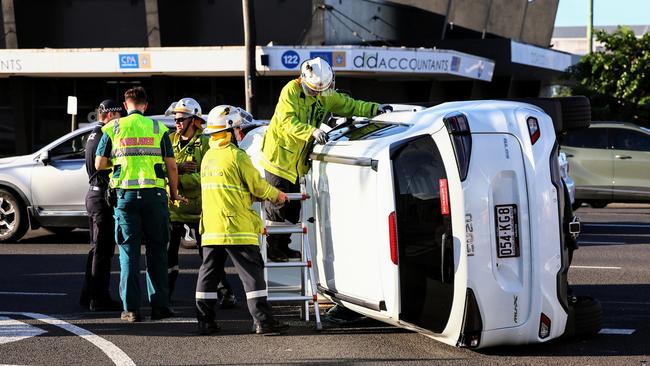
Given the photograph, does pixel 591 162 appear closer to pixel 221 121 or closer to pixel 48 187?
pixel 48 187

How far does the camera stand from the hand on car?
33.2 ft

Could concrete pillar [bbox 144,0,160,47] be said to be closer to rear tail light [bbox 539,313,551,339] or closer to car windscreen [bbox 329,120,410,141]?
car windscreen [bbox 329,120,410,141]

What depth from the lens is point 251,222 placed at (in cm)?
873

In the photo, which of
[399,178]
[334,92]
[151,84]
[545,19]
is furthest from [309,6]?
[399,178]

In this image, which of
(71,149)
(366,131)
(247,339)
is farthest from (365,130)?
(71,149)

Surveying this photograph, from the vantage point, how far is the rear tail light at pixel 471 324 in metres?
7.43

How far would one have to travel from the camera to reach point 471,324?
7484 millimetres

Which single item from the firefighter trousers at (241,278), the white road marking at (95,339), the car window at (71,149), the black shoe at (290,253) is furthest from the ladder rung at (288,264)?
the car window at (71,149)

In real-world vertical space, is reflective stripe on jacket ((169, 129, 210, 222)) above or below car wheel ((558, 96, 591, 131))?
below

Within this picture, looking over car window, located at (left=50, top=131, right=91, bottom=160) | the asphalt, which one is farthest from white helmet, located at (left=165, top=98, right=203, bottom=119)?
car window, located at (left=50, top=131, right=91, bottom=160)

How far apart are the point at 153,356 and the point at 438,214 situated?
2292mm

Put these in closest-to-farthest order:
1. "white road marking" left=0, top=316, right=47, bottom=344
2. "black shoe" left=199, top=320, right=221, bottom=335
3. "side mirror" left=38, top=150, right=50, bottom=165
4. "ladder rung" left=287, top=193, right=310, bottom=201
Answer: "white road marking" left=0, top=316, right=47, bottom=344 → "black shoe" left=199, top=320, right=221, bottom=335 → "ladder rung" left=287, top=193, right=310, bottom=201 → "side mirror" left=38, top=150, right=50, bottom=165

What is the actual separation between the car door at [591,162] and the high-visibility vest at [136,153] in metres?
12.5

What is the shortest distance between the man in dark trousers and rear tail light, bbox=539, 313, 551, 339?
4.21 metres
